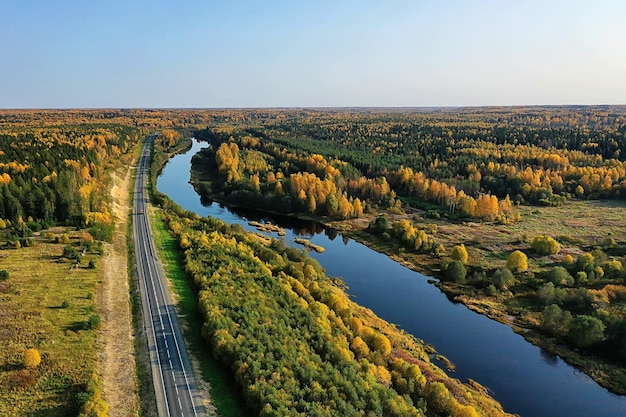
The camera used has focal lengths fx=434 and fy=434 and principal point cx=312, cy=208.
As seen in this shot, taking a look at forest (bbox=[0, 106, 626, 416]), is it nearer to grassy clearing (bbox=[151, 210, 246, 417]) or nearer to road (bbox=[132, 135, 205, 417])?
grassy clearing (bbox=[151, 210, 246, 417])

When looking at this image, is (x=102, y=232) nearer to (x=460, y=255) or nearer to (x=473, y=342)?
(x=473, y=342)

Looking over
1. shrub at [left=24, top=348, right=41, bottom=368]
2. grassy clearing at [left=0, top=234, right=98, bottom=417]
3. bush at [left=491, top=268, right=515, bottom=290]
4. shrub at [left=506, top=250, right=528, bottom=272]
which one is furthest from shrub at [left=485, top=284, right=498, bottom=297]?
shrub at [left=24, top=348, right=41, bottom=368]

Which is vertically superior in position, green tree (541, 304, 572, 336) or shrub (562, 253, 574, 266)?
→ shrub (562, 253, 574, 266)

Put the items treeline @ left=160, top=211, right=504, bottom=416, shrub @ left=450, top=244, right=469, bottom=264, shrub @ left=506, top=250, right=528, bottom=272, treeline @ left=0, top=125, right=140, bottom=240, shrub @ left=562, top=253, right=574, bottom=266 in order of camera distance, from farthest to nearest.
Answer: treeline @ left=0, top=125, right=140, bottom=240 → shrub @ left=450, top=244, right=469, bottom=264 → shrub @ left=562, top=253, right=574, bottom=266 → shrub @ left=506, top=250, right=528, bottom=272 → treeline @ left=160, top=211, right=504, bottom=416

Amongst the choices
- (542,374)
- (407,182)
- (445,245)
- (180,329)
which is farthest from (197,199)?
(542,374)

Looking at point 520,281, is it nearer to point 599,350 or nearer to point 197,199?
point 599,350

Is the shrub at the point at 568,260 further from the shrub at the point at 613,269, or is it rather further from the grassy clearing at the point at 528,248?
the shrub at the point at 613,269
